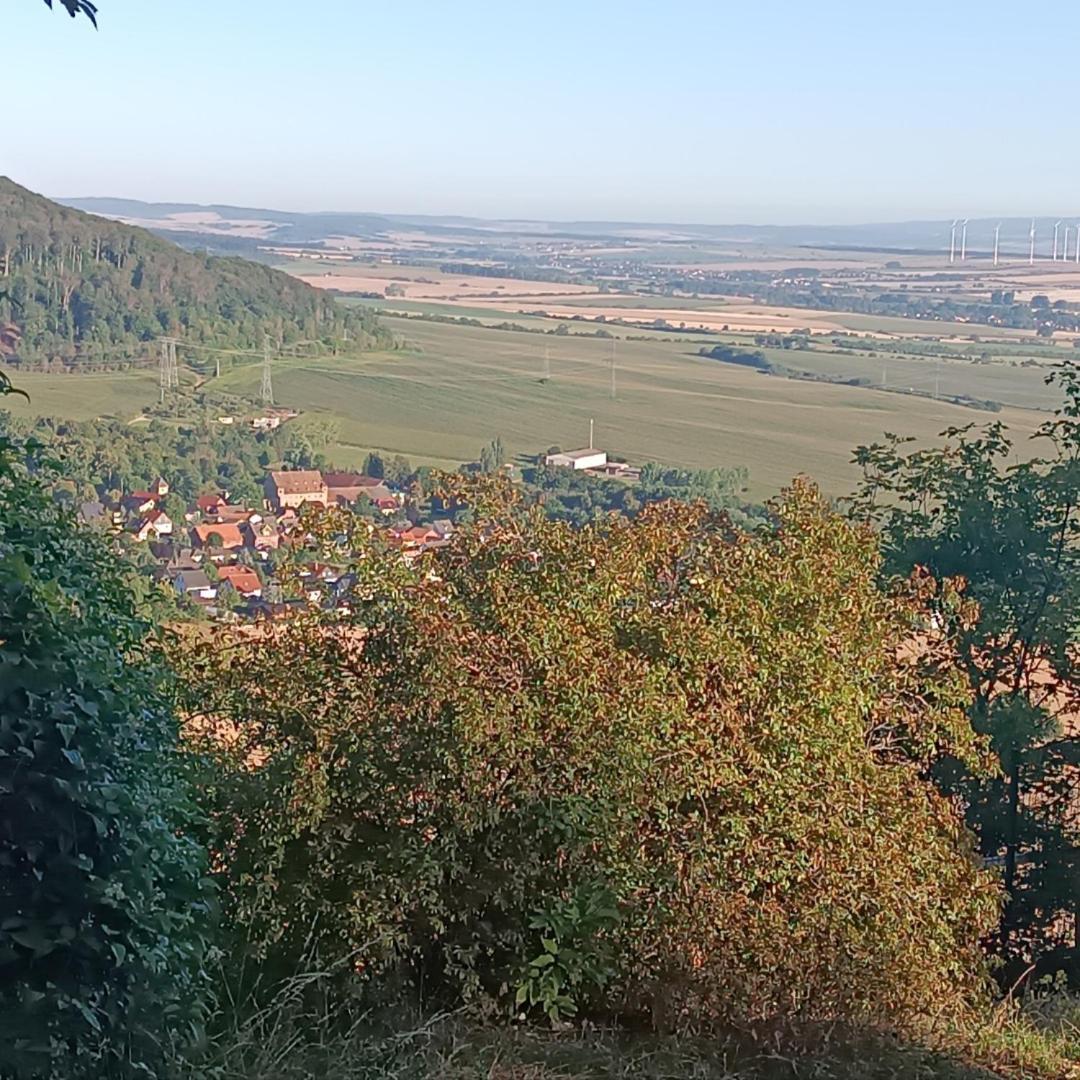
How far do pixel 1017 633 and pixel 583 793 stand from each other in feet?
20.1

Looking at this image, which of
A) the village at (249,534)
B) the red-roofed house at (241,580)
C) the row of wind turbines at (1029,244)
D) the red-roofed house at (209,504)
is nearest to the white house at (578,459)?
the village at (249,534)

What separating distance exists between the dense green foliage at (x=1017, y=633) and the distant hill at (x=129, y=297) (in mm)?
25222

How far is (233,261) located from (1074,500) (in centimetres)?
4043

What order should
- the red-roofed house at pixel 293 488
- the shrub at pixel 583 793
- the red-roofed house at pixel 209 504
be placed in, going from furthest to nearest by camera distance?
the red-roofed house at pixel 293 488
the red-roofed house at pixel 209 504
the shrub at pixel 583 793

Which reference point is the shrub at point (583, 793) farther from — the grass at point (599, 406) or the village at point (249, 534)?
the grass at point (599, 406)

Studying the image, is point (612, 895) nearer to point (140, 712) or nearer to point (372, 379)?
point (140, 712)

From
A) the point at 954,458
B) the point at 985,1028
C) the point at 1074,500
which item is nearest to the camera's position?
the point at 985,1028

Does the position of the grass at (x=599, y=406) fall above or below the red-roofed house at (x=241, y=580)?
below

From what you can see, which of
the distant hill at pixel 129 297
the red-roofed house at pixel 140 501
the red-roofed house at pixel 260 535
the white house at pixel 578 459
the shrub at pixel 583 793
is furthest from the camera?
the distant hill at pixel 129 297

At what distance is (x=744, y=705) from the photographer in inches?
290

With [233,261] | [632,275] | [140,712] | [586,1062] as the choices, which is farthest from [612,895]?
[632,275]

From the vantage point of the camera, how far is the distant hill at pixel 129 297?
119ft

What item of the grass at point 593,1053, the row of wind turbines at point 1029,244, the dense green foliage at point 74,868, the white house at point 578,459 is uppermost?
the row of wind turbines at point 1029,244

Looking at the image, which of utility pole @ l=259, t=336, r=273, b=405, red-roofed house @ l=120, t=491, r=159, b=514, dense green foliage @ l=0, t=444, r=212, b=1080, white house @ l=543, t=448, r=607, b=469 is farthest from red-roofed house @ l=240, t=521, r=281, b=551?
utility pole @ l=259, t=336, r=273, b=405
